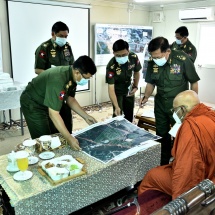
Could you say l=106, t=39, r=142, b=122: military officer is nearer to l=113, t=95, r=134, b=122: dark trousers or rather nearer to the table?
l=113, t=95, r=134, b=122: dark trousers

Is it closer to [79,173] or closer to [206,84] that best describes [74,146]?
[79,173]

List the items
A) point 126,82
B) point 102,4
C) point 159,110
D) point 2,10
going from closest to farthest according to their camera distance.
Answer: point 159,110 < point 126,82 < point 2,10 < point 102,4

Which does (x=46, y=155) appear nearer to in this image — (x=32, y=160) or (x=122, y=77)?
(x=32, y=160)

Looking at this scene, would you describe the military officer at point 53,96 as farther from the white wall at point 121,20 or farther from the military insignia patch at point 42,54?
the white wall at point 121,20

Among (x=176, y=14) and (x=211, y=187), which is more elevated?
(x=176, y=14)

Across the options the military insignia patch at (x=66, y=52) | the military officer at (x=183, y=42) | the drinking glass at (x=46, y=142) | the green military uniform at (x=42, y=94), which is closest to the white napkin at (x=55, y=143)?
the drinking glass at (x=46, y=142)

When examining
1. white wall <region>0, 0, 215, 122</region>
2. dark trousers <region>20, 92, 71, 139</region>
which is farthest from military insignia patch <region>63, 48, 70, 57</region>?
white wall <region>0, 0, 215, 122</region>

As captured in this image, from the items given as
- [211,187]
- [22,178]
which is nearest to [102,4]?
[22,178]

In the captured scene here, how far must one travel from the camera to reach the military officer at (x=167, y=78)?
240 centimetres

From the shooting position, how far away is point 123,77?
289cm

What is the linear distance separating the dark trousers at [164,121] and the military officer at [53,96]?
0.80 m

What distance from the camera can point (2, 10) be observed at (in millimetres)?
3705

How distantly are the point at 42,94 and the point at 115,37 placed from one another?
143 inches

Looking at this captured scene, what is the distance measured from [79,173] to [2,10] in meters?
3.24
